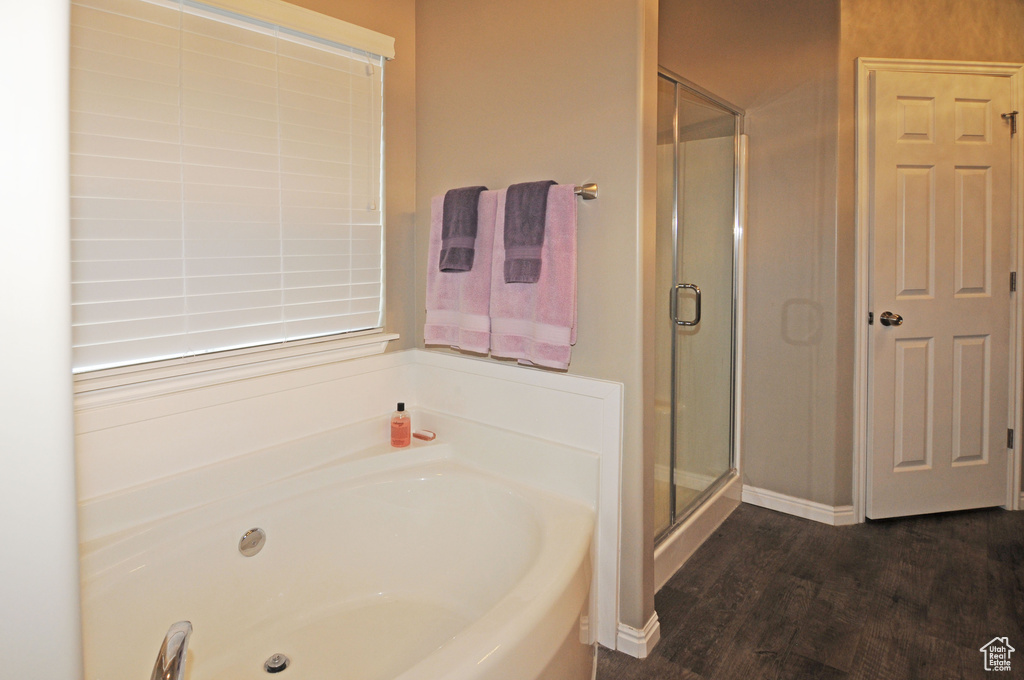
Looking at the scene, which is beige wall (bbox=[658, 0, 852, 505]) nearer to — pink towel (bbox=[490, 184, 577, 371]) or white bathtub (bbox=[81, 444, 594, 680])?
pink towel (bbox=[490, 184, 577, 371])

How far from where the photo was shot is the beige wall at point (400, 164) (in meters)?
2.23

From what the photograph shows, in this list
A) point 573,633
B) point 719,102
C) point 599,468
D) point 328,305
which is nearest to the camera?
point 573,633

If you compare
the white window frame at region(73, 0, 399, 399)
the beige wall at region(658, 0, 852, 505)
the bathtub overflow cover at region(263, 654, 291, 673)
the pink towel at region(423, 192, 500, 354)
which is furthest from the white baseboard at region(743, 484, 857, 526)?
the bathtub overflow cover at region(263, 654, 291, 673)

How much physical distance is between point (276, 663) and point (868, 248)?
9.50ft

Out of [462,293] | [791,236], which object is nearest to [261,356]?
[462,293]

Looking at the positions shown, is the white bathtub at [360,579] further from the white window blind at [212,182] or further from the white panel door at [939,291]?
the white panel door at [939,291]

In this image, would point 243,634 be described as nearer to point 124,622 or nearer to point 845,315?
point 124,622

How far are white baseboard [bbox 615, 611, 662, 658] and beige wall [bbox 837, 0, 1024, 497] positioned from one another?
1.47m

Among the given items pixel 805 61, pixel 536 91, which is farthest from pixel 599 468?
pixel 805 61

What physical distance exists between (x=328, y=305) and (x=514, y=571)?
113 cm

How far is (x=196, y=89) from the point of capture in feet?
5.45

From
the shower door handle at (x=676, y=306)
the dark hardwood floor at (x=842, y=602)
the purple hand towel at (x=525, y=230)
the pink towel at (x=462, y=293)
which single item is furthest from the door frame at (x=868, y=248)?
the pink towel at (x=462, y=293)

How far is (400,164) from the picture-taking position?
2.30m

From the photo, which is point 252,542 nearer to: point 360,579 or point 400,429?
point 360,579
